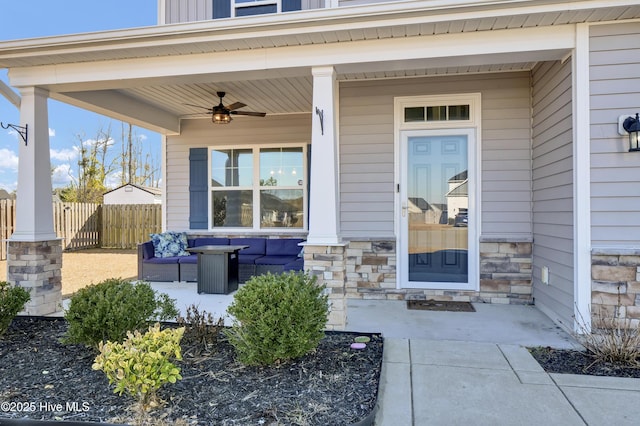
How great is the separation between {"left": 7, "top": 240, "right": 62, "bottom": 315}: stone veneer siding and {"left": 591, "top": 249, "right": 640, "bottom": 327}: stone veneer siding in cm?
550

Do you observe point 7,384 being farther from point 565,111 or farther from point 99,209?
point 99,209

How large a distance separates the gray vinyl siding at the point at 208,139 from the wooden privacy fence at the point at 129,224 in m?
4.68

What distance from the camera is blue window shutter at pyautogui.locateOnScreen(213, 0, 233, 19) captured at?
16.8ft

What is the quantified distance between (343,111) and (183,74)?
2.00 m

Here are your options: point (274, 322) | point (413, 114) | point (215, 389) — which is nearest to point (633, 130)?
point (413, 114)

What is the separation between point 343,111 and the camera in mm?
5055

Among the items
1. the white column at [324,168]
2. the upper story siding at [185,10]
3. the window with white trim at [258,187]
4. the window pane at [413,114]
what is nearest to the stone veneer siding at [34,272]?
the window with white trim at [258,187]

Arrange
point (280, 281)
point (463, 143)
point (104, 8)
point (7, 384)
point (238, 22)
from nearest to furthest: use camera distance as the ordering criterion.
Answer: point (7, 384) → point (280, 281) → point (238, 22) → point (463, 143) → point (104, 8)

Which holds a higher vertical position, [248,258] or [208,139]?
[208,139]

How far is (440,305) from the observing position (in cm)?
464

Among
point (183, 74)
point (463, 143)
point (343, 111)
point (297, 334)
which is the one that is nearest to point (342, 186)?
point (343, 111)

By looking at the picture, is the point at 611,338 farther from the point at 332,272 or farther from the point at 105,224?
the point at 105,224

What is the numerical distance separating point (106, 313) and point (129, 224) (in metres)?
9.59

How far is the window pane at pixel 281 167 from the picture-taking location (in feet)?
22.4
